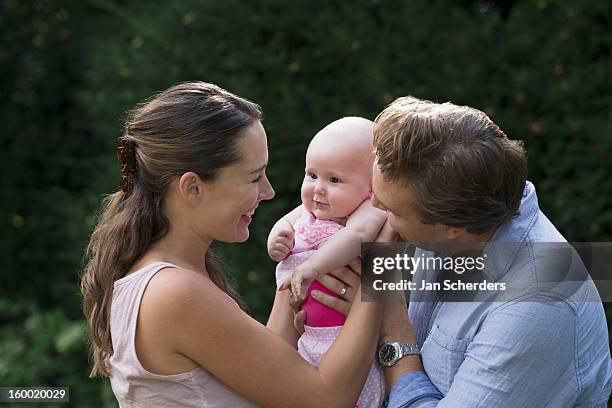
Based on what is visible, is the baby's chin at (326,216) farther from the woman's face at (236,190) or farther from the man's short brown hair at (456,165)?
the man's short brown hair at (456,165)

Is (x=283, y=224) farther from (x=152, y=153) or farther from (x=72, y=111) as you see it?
(x=72, y=111)

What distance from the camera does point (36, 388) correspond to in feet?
18.2

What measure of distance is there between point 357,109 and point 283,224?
6.14 feet

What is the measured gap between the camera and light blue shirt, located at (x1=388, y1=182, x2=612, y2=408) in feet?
7.11

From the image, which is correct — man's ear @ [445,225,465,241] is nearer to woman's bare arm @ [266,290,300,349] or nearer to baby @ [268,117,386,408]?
baby @ [268,117,386,408]

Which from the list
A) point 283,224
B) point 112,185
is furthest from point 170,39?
point 283,224

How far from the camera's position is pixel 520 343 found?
2.16m

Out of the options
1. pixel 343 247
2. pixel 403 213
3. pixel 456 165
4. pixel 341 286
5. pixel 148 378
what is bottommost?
pixel 148 378

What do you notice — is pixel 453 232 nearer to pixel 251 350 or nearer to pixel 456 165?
pixel 456 165

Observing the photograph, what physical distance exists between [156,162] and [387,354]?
814mm

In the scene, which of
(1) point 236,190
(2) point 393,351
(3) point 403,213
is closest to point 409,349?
(2) point 393,351

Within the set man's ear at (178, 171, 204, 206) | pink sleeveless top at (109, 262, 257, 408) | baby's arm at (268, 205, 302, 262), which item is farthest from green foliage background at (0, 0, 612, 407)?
pink sleeveless top at (109, 262, 257, 408)

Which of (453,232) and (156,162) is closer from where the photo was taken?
(453,232)

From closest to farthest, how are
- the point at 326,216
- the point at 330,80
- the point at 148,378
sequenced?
the point at 148,378
the point at 326,216
the point at 330,80
